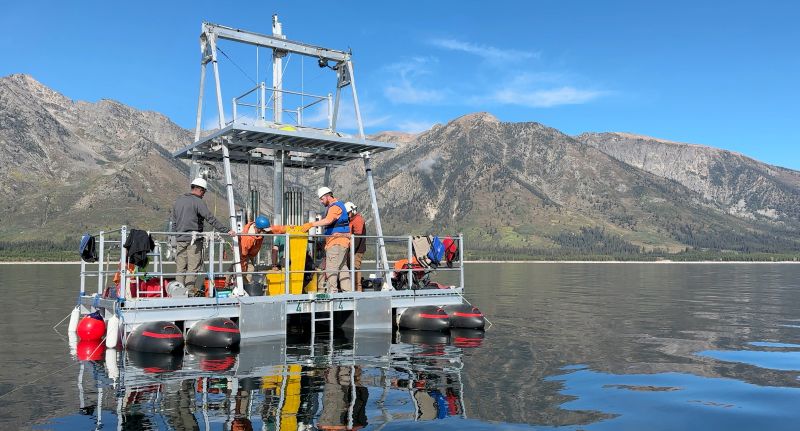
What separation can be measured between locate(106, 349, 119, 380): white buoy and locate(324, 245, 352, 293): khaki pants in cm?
570

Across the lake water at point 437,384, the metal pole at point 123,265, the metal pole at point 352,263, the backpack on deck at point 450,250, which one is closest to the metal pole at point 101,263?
the metal pole at point 123,265

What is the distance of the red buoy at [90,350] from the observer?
50.0ft

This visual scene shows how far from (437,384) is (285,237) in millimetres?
6764

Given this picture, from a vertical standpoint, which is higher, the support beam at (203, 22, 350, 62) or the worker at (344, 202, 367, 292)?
the support beam at (203, 22, 350, 62)

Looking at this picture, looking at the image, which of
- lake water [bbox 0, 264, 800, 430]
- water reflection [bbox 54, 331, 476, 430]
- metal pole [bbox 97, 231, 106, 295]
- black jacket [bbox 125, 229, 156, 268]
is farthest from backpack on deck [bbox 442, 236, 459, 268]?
metal pole [bbox 97, 231, 106, 295]

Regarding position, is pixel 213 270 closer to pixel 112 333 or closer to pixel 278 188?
pixel 112 333

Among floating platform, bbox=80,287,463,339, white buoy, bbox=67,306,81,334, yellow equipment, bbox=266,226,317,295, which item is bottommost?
white buoy, bbox=67,306,81,334

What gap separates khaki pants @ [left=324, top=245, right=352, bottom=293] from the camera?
710 inches

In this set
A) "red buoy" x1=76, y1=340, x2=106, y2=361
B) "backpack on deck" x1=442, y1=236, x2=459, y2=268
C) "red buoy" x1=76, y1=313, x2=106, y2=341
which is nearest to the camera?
"red buoy" x1=76, y1=340, x2=106, y2=361

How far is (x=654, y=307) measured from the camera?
1283 inches

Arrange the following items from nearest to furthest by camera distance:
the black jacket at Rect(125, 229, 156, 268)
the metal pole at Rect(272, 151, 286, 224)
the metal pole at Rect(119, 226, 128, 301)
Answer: the metal pole at Rect(119, 226, 128, 301) < the black jacket at Rect(125, 229, 156, 268) < the metal pole at Rect(272, 151, 286, 224)

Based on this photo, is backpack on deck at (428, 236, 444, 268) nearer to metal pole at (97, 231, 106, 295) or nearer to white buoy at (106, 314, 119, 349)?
white buoy at (106, 314, 119, 349)

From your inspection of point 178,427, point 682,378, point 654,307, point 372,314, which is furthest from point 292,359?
point 654,307

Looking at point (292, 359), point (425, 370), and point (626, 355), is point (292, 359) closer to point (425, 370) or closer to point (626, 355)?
point (425, 370)
